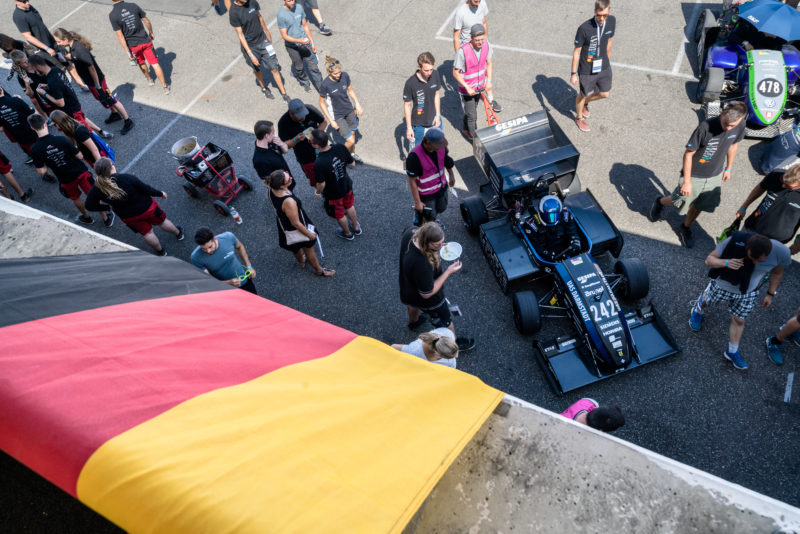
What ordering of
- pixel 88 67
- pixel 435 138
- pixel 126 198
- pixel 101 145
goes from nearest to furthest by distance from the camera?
pixel 435 138
pixel 126 198
pixel 101 145
pixel 88 67

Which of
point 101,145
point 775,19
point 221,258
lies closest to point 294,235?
point 221,258

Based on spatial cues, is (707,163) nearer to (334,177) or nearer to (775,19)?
(775,19)

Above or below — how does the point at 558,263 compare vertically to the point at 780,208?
below

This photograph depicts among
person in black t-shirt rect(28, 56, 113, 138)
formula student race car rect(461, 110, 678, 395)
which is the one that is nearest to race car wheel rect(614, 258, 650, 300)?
formula student race car rect(461, 110, 678, 395)

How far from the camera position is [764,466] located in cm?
461

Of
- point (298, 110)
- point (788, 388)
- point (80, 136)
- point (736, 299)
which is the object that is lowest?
point (788, 388)

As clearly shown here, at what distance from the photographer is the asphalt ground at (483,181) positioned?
194 inches

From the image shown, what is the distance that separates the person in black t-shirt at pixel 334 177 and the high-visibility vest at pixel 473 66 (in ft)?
8.37

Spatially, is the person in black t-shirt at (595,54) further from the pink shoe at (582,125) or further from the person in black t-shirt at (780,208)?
the person in black t-shirt at (780,208)

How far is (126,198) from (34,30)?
20.2 feet

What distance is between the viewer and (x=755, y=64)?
7.69 m

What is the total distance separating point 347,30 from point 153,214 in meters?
7.23

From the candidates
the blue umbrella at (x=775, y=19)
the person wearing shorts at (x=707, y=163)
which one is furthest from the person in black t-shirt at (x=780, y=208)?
the blue umbrella at (x=775, y=19)

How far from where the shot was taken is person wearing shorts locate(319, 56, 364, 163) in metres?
7.03
